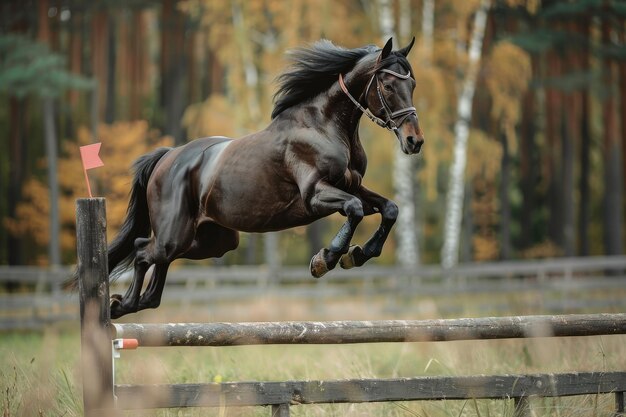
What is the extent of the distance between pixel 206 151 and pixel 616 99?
20231 millimetres

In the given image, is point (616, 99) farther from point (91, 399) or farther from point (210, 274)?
point (91, 399)

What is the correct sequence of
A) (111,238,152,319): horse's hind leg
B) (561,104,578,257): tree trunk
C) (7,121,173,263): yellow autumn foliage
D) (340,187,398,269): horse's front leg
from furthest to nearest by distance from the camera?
(561,104,578,257): tree trunk < (7,121,173,263): yellow autumn foliage < (111,238,152,319): horse's hind leg < (340,187,398,269): horse's front leg

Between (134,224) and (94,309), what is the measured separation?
8.17 feet

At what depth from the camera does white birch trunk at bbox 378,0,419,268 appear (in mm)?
18188

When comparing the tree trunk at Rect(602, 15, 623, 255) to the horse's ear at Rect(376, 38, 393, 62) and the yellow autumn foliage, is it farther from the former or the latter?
the horse's ear at Rect(376, 38, 393, 62)

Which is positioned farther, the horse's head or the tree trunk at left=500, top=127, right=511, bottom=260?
the tree trunk at left=500, top=127, right=511, bottom=260

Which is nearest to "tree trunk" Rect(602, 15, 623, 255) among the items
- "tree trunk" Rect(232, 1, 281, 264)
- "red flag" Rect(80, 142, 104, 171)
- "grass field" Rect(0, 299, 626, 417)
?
"tree trunk" Rect(232, 1, 281, 264)

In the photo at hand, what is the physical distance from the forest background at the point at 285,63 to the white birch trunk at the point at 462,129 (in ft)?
0.16

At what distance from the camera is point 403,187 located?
62.2ft

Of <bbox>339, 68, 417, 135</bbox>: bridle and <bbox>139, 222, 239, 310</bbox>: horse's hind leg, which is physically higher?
<bbox>339, 68, 417, 135</bbox>: bridle

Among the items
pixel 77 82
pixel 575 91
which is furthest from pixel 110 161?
pixel 575 91

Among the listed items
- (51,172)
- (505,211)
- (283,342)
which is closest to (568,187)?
(505,211)

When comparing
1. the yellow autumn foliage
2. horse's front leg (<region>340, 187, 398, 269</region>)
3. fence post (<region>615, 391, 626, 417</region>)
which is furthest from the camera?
the yellow autumn foliage

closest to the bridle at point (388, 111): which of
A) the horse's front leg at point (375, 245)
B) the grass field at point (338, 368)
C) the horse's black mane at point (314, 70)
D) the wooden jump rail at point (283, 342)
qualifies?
the horse's black mane at point (314, 70)
